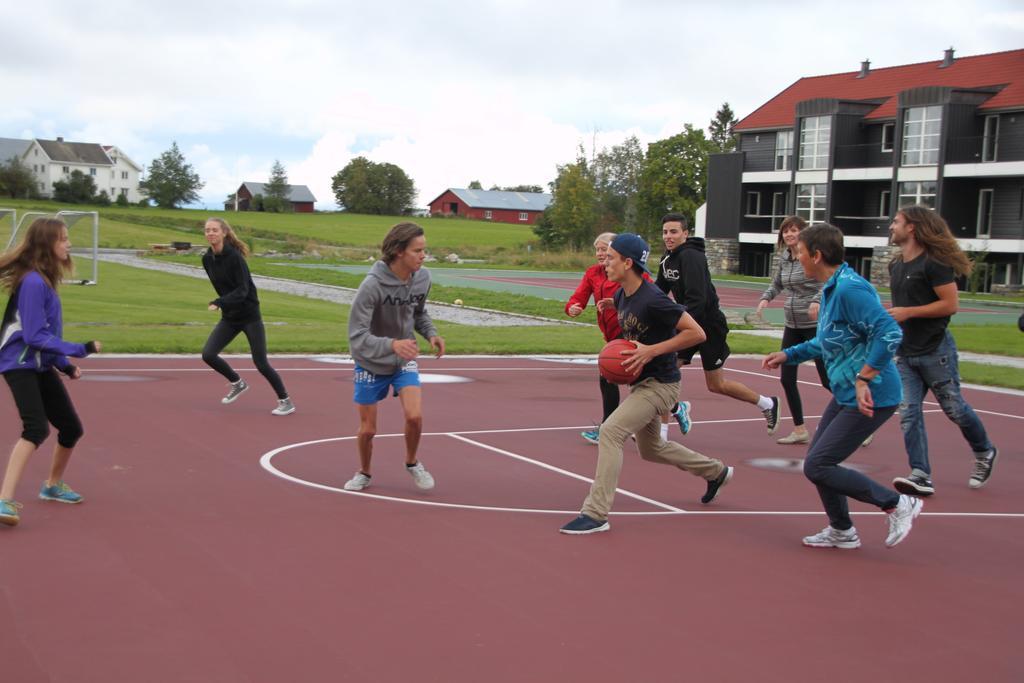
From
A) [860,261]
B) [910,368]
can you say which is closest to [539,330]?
[910,368]

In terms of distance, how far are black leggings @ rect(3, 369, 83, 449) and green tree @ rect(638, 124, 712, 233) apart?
75359mm

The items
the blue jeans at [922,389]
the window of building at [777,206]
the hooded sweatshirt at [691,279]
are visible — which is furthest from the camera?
the window of building at [777,206]

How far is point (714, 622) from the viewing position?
18.2ft

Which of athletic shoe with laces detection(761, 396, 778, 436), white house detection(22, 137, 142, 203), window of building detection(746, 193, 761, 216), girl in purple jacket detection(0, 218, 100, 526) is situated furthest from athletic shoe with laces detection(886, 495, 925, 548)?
white house detection(22, 137, 142, 203)

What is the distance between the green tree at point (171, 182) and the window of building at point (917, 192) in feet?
295

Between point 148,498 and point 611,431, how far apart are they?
3359 millimetres

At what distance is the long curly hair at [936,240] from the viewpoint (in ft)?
27.5

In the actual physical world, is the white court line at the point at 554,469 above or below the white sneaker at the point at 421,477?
below

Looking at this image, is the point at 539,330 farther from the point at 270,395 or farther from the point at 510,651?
the point at 510,651

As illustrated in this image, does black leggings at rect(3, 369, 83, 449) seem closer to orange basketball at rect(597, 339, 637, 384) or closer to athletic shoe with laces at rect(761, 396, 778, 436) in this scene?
orange basketball at rect(597, 339, 637, 384)

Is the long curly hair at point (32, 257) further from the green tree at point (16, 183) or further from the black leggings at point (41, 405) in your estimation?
the green tree at point (16, 183)

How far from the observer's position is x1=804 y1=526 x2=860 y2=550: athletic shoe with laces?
709 cm

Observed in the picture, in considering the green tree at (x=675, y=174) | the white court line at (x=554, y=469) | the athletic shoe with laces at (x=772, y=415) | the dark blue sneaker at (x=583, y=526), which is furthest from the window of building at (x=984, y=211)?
the dark blue sneaker at (x=583, y=526)

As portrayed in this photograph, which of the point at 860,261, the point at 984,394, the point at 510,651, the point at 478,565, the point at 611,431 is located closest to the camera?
the point at 510,651
